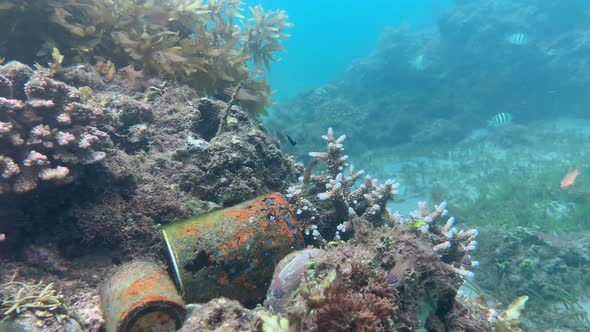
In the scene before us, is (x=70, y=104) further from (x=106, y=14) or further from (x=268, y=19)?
(x=268, y=19)

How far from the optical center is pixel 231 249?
2.93 meters

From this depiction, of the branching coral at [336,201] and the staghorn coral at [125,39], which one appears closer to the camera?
the branching coral at [336,201]

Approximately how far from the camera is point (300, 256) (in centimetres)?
280

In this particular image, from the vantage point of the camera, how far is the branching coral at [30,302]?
2457mm

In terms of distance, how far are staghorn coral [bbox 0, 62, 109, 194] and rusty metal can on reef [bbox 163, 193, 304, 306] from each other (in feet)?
4.43

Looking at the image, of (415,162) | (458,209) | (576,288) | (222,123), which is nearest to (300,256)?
(222,123)

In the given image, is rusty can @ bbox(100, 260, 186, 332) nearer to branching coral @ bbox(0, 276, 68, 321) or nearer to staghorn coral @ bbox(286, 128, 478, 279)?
branching coral @ bbox(0, 276, 68, 321)

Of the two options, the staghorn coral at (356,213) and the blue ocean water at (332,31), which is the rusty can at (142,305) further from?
the blue ocean water at (332,31)

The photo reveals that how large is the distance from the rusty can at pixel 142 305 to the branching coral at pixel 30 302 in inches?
12.8

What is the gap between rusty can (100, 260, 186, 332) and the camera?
2420 millimetres

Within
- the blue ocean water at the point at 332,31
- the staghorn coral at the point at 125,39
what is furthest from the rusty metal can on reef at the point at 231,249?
the blue ocean water at the point at 332,31

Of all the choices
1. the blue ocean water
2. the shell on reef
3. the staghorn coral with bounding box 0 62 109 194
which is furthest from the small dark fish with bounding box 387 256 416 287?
the blue ocean water

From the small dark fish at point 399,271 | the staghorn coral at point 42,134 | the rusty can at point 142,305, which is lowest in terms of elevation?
the small dark fish at point 399,271

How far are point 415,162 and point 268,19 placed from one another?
34.2ft
